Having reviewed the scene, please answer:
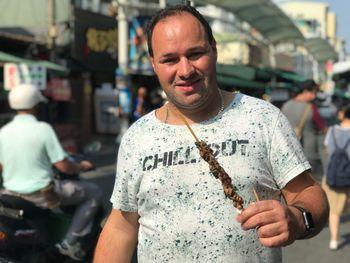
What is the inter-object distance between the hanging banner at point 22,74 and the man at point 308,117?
18.7 ft

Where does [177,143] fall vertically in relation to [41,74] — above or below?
above

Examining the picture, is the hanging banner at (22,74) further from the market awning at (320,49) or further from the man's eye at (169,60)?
the market awning at (320,49)

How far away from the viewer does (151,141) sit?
2.04m

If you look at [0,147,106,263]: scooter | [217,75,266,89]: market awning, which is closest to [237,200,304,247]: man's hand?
[0,147,106,263]: scooter

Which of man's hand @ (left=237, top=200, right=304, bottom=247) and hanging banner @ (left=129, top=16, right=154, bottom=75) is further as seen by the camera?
hanging banner @ (left=129, top=16, right=154, bottom=75)

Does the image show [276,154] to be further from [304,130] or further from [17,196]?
[304,130]

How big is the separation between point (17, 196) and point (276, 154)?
9.85ft

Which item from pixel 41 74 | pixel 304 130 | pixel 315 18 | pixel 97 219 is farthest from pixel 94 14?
pixel 315 18

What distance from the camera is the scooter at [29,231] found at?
433 centimetres

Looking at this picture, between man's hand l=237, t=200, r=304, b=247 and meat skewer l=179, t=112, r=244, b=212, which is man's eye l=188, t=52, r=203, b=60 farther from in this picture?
man's hand l=237, t=200, r=304, b=247

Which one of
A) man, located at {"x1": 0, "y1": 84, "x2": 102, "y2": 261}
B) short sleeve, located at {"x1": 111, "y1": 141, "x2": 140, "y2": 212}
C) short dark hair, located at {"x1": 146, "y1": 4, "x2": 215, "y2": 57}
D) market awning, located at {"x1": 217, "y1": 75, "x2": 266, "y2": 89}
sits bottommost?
market awning, located at {"x1": 217, "y1": 75, "x2": 266, "y2": 89}

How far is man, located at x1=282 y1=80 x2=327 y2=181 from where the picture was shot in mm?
6988

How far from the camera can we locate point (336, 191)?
6.54 metres

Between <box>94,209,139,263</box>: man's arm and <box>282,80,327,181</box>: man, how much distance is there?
5.06 m
